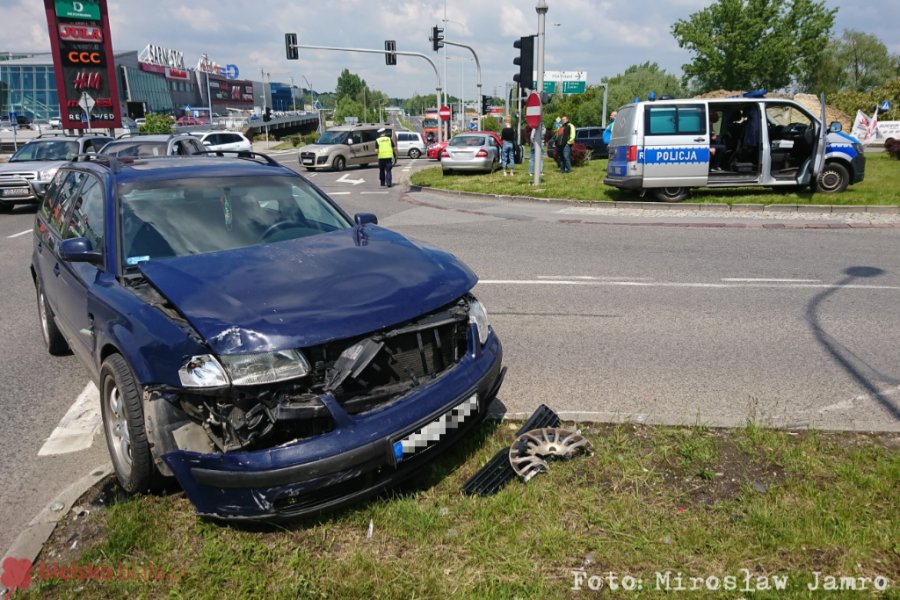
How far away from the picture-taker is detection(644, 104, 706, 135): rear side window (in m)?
13.5

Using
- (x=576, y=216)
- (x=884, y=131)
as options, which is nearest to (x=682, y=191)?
(x=576, y=216)

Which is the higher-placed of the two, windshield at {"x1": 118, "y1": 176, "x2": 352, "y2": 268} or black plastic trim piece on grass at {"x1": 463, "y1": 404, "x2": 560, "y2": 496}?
windshield at {"x1": 118, "y1": 176, "x2": 352, "y2": 268}

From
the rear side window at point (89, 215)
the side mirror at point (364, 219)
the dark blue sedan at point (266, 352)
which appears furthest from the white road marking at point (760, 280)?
the rear side window at point (89, 215)

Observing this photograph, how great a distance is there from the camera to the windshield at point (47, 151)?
17.1m

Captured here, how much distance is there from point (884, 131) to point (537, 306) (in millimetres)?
40495

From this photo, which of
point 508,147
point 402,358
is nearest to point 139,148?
point 508,147

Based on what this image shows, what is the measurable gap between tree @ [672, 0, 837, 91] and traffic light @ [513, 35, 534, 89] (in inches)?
1842

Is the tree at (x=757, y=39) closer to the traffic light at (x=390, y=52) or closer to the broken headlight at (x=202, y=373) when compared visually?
the traffic light at (x=390, y=52)

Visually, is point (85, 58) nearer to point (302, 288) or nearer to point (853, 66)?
point (302, 288)

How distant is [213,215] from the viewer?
13.5ft

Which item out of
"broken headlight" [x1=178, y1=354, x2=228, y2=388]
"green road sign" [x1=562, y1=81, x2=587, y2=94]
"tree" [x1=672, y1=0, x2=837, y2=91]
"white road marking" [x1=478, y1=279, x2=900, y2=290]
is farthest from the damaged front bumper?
"green road sign" [x1=562, y1=81, x2=587, y2=94]

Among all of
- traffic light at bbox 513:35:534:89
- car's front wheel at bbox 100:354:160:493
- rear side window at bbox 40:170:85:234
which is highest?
traffic light at bbox 513:35:534:89

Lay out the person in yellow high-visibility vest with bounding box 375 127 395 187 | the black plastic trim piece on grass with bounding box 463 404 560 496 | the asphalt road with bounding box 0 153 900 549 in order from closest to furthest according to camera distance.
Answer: the black plastic trim piece on grass with bounding box 463 404 560 496, the asphalt road with bounding box 0 153 900 549, the person in yellow high-visibility vest with bounding box 375 127 395 187

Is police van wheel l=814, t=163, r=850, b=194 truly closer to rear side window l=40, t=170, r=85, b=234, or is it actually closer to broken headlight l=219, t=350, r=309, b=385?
rear side window l=40, t=170, r=85, b=234
